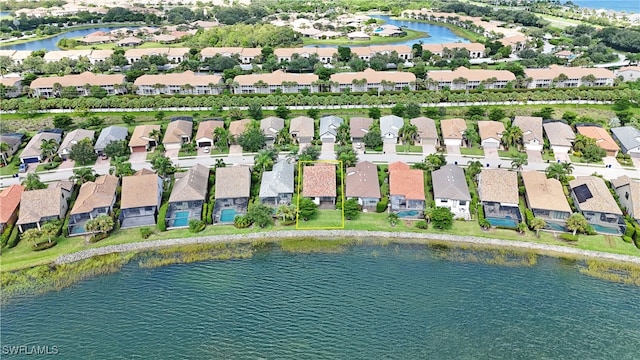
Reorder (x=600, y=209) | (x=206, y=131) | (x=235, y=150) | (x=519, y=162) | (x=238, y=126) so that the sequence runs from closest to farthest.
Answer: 1. (x=600, y=209)
2. (x=519, y=162)
3. (x=235, y=150)
4. (x=206, y=131)
5. (x=238, y=126)

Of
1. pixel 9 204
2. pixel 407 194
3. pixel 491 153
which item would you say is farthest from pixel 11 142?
pixel 491 153

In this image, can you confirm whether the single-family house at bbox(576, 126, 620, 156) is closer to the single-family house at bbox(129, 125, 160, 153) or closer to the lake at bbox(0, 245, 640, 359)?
the lake at bbox(0, 245, 640, 359)

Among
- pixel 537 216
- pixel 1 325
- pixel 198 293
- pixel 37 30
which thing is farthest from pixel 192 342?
pixel 37 30

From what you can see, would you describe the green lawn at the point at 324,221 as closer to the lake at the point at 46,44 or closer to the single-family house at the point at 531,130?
the single-family house at the point at 531,130

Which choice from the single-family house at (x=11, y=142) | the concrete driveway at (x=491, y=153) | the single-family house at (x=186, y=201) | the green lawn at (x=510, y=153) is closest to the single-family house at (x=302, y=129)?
the single-family house at (x=186, y=201)

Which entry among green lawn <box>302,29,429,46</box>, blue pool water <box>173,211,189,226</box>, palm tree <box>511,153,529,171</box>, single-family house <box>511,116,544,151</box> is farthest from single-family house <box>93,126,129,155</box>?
green lawn <box>302,29,429,46</box>

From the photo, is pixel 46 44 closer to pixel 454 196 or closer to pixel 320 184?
pixel 320 184
